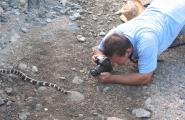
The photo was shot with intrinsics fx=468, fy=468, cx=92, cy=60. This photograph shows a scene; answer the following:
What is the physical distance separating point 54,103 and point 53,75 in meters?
0.57

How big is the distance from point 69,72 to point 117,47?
0.93 metres

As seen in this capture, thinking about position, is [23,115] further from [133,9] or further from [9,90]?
[133,9]

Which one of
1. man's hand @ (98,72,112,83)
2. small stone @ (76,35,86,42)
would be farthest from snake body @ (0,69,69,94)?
small stone @ (76,35,86,42)

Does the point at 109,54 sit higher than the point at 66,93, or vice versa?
the point at 109,54

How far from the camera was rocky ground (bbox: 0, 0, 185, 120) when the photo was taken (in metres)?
5.45

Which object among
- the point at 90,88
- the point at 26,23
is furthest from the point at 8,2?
the point at 90,88

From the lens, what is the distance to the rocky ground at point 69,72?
5.45 metres

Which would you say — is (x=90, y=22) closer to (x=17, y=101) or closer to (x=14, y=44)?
(x=14, y=44)

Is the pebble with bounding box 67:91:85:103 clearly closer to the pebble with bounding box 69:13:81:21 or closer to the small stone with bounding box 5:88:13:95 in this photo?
the small stone with bounding box 5:88:13:95

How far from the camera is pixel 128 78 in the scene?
18.9ft

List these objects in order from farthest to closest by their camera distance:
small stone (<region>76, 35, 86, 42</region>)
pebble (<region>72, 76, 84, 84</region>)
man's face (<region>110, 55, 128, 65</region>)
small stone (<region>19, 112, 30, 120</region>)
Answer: small stone (<region>76, 35, 86, 42</region>) < pebble (<region>72, 76, 84, 84</region>) < man's face (<region>110, 55, 128, 65</region>) < small stone (<region>19, 112, 30, 120</region>)

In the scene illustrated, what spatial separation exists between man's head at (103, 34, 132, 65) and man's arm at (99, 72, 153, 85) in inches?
11.2

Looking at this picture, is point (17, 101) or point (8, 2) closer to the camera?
point (17, 101)

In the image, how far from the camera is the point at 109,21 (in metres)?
7.30
